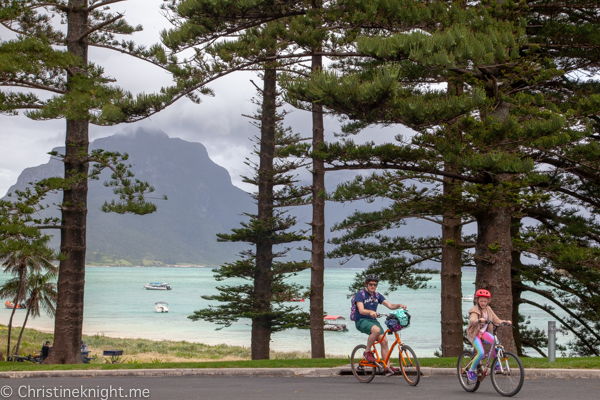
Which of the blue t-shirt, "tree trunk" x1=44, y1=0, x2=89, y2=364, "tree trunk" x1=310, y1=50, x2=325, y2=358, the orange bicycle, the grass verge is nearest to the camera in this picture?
the orange bicycle

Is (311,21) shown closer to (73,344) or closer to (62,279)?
(62,279)

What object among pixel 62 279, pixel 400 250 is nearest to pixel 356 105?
pixel 400 250

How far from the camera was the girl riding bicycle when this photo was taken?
288 inches

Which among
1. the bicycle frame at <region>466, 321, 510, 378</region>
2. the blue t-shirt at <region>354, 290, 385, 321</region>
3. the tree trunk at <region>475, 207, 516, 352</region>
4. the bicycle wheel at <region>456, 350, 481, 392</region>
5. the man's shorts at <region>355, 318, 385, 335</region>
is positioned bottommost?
the bicycle wheel at <region>456, 350, 481, 392</region>

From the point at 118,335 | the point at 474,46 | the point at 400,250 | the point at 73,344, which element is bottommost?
the point at 118,335

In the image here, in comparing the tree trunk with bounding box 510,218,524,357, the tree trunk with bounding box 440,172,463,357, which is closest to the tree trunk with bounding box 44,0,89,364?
the tree trunk with bounding box 440,172,463,357

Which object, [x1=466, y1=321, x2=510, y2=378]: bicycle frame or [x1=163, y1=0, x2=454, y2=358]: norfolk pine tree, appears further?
[x1=163, y1=0, x2=454, y2=358]: norfolk pine tree

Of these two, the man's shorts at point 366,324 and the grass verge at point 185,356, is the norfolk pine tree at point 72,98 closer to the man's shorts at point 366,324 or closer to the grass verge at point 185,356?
the grass verge at point 185,356

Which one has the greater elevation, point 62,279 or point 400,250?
point 400,250

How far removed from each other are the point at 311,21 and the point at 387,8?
1.58m

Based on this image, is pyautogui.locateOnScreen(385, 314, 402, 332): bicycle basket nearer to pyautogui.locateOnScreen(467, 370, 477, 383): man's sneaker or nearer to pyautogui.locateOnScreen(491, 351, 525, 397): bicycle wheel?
pyautogui.locateOnScreen(467, 370, 477, 383): man's sneaker

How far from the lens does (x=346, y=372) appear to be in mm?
9711

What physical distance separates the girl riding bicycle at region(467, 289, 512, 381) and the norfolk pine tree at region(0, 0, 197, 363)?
27.5ft

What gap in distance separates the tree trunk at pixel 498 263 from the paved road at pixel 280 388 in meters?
2.84
